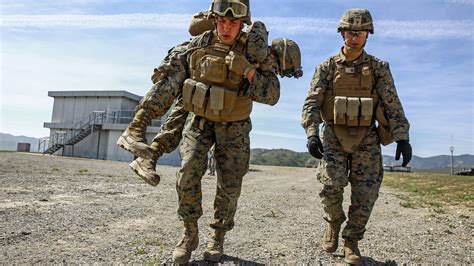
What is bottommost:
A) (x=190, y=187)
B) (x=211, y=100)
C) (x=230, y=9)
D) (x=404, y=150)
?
(x=190, y=187)

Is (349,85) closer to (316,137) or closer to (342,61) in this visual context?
(342,61)

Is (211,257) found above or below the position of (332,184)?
below

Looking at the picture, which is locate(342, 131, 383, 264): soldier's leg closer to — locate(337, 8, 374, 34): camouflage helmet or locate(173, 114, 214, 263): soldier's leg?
locate(337, 8, 374, 34): camouflage helmet

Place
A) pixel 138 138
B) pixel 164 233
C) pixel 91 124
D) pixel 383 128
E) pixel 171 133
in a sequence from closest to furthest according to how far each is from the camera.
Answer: pixel 138 138 < pixel 171 133 < pixel 383 128 < pixel 164 233 < pixel 91 124

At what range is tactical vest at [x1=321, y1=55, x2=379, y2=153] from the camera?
13.9 ft

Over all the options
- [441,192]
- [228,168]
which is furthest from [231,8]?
[441,192]

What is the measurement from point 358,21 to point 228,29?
1602mm

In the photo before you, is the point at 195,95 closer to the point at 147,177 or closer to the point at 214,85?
the point at 214,85

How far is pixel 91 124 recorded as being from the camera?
109 ft

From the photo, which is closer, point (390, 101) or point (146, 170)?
point (146, 170)

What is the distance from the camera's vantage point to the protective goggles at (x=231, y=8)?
3.56 m

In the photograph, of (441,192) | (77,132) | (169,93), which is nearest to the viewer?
(169,93)

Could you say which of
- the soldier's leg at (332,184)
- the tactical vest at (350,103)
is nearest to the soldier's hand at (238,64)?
the tactical vest at (350,103)

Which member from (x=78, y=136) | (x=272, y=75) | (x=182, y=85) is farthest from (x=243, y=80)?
(x=78, y=136)
